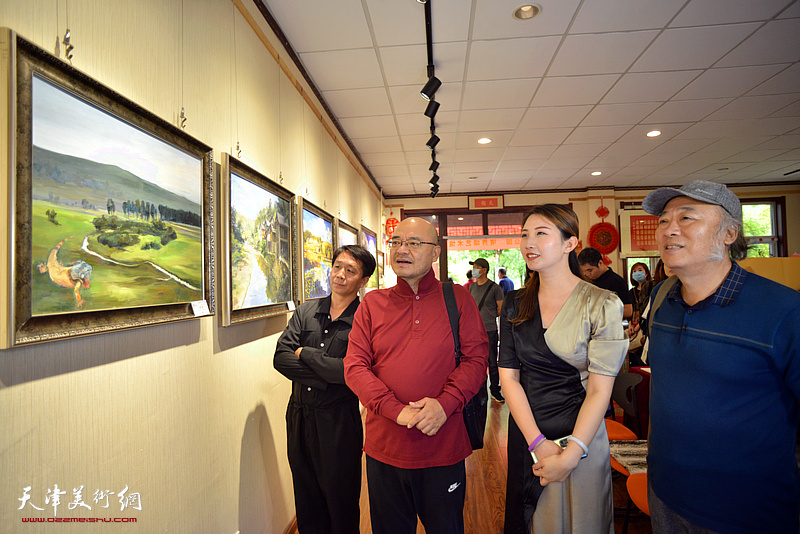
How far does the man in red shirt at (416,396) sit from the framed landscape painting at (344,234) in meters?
2.55

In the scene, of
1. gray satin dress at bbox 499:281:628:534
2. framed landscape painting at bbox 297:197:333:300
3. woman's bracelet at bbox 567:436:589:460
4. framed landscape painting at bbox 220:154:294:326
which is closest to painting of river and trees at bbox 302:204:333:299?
framed landscape painting at bbox 297:197:333:300

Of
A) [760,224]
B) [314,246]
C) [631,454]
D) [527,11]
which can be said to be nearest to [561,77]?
[527,11]

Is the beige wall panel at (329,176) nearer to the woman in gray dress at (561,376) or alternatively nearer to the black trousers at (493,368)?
the black trousers at (493,368)

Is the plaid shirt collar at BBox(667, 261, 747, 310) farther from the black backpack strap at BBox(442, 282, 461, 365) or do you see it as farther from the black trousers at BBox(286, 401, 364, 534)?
the black trousers at BBox(286, 401, 364, 534)

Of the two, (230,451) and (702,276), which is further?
Answer: (230,451)

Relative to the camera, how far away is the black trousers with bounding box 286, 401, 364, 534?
1.95 meters

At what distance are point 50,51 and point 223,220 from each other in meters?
0.91

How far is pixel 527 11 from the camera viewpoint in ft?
8.33

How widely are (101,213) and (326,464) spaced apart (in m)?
1.44

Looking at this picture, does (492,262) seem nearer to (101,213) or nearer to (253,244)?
(253,244)

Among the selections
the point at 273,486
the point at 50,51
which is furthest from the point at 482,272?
the point at 50,51

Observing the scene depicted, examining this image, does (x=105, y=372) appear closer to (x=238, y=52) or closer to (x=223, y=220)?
(x=223, y=220)

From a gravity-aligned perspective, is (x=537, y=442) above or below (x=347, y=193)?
below

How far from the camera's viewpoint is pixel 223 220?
185cm
